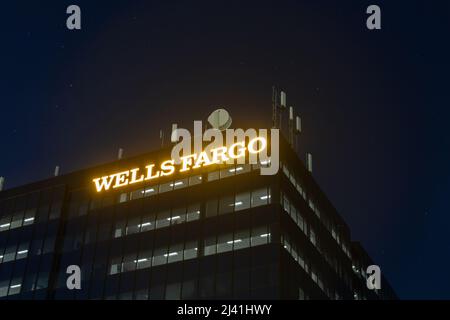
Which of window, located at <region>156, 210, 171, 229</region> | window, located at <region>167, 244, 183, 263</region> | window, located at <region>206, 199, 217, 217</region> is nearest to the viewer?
window, located at <region>167, 244, 183, 263</region>

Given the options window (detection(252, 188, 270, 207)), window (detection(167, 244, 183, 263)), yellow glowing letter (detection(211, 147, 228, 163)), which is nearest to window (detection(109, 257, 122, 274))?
window (detection(167, 244, 183, 263))

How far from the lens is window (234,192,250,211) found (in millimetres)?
70312

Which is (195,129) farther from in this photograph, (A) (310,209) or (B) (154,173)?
(A) (310,209)

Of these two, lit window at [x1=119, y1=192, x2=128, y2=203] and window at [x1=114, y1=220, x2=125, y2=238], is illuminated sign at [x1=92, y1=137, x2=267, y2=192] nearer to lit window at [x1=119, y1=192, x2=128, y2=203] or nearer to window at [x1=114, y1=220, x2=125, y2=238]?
lit window at [x1=119, y1=192, x2=128, y2=203]

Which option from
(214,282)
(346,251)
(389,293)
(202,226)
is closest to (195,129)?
(202,226)

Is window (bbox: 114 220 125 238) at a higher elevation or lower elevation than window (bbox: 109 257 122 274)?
higher

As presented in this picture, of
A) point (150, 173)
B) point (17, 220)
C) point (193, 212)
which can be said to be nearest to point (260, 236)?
point (193, 212)

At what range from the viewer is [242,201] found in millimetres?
70750

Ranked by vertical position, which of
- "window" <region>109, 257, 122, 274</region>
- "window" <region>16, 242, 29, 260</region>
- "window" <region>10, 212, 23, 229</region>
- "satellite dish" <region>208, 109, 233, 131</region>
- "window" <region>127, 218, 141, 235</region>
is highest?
"satellite dish" <region>208, 109, 233, 131</region>

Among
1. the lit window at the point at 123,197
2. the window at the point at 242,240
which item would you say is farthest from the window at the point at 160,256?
the lit window at the point at 123,197

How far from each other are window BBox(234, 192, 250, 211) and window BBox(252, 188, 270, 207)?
62cm

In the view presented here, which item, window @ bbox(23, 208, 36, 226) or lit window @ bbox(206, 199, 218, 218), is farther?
window @ bbox(23, 208, 36, 226)

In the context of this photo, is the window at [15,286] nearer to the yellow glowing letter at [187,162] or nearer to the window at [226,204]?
the yellow glowing letter at [187,162]
